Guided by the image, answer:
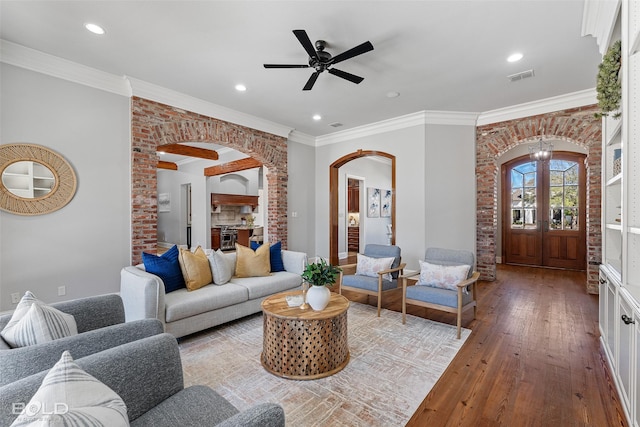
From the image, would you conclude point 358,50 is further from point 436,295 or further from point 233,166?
point 233,166

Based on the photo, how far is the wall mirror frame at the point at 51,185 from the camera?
3051mm

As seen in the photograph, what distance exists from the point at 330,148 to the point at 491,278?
415cm

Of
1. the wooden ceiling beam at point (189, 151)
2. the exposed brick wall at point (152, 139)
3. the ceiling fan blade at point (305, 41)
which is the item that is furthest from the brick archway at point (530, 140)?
the wooden ceiling beam at point (189, 151)

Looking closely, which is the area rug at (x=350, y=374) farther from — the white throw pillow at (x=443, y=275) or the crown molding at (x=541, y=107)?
the crown molding at (x=541, y=107)

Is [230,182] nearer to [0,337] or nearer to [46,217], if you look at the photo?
[46,217]

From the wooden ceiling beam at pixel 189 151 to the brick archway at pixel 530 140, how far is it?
6114 mm

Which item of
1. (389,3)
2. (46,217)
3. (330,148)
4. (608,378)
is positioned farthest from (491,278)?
(46,217)

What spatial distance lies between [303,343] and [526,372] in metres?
1.85

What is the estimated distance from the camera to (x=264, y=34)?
9.33 ft

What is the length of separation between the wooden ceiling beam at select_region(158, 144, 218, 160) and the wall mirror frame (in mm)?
2683

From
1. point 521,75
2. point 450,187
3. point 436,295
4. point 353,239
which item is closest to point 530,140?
point 450,187

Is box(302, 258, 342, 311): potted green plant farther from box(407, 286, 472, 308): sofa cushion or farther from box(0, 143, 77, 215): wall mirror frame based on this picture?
box(0, 143, 77, 215): wall mirror frame

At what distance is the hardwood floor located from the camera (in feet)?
6.10

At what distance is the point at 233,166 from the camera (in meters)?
7.64
